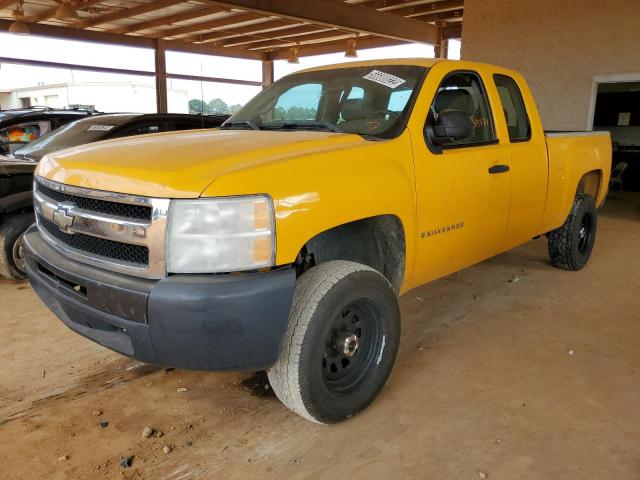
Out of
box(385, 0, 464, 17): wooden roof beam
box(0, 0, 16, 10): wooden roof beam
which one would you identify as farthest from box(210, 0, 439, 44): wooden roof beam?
box(0, 0, 16, 10): wooden roof beam

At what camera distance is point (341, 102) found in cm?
352

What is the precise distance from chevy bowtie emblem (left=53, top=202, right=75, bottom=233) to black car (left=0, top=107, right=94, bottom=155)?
4577 millimetres

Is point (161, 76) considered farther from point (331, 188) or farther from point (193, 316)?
point (193, 316)

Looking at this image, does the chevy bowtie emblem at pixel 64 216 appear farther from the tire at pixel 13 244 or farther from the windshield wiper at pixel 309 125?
the tire at pixel 13 244

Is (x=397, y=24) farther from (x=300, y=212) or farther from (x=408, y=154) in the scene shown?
(x=300, y=212)

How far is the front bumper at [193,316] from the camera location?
2105 millimetres

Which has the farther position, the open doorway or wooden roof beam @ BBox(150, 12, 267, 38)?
wooden roof beam @ BBox(150, 12, 267, 38)

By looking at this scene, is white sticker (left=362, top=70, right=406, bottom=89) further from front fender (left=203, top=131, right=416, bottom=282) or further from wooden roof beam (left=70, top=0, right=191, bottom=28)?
wooden roof beam (left=70, top=0, right=191, bottom=28)

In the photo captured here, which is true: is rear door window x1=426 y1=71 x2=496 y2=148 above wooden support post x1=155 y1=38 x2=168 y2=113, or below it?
below

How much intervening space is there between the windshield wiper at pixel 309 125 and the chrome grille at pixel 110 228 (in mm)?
1345

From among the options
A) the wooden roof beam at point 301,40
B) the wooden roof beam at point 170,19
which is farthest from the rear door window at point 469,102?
the wooden roof beam at point 301,40

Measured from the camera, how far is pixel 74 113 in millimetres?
7059

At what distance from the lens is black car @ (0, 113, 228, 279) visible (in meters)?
4.85

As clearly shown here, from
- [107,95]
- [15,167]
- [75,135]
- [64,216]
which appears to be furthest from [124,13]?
[64,216]
